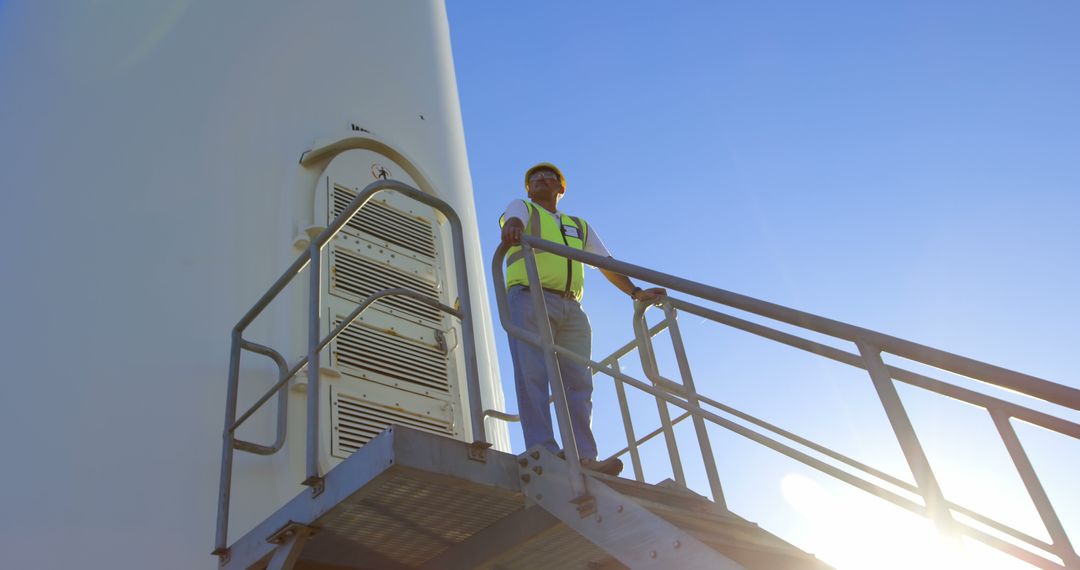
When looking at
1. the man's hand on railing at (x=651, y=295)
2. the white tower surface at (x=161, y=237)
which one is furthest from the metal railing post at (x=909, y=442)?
the white tower surface at (x=161, y=237)

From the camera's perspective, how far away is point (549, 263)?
165 inches

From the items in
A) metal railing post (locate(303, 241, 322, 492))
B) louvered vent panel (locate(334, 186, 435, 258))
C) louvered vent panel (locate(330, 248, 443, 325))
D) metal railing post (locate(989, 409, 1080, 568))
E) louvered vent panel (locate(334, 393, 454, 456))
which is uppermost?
louvered vent panel (locate(334, 186, 435, 258))

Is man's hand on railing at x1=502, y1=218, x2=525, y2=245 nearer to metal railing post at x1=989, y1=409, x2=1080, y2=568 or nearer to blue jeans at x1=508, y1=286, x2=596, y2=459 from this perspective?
blue jeans at x1=508, y1=286, x2=596, y2=459

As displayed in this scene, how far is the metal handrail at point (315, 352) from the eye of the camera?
3.26m

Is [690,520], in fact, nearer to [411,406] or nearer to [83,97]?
[411,406]

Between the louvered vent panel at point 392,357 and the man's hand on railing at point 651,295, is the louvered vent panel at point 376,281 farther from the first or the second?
the man's hand on railing at point 651,295

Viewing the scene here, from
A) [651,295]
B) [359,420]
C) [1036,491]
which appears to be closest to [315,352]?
[359,420]

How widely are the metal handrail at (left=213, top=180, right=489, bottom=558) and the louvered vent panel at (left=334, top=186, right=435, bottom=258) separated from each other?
1.11m

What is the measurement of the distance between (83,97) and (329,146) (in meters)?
1.28

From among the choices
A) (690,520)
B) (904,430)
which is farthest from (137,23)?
(904,430)

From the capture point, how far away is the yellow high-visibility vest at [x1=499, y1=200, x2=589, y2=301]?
418 centimetres

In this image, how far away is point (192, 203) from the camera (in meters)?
4.65

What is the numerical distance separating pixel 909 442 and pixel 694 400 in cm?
175

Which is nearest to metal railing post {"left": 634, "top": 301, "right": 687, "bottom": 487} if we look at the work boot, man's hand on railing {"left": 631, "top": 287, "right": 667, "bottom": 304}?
man's hand on railing {"left": 631, "top": 287, "right": 667, "bottom": 304}
